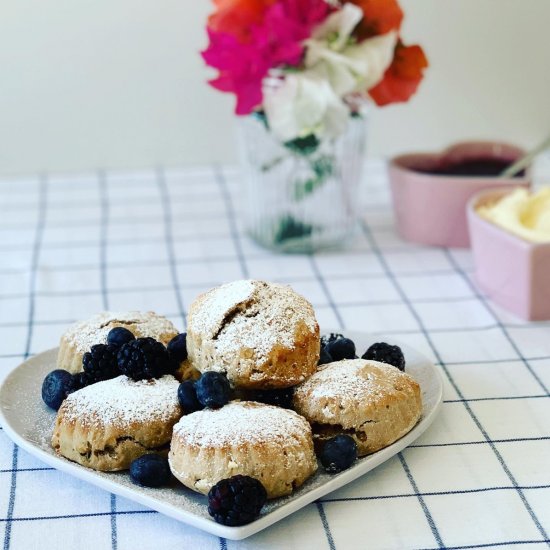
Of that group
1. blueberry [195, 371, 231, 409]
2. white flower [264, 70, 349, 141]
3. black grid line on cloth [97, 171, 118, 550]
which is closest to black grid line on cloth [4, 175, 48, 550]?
black grid line on cloth [97, 171, 118, 550]

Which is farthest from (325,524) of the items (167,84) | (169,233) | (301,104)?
(167,84)

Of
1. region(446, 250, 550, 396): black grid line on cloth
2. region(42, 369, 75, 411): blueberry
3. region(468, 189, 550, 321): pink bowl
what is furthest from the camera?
region(468, 189, 550, 321): pink bowl

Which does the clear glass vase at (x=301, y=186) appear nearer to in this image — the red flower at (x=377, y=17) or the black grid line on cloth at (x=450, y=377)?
the black grid line on cloth at (x=450, y=377)

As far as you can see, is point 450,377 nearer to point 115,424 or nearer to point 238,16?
point 115,424

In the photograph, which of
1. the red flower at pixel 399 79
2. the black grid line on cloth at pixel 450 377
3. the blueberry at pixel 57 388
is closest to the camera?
the black grid line on cloth at pixel 450 377

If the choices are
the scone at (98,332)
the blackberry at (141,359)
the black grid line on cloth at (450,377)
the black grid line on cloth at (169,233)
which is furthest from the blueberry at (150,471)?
the black grid line on cloth at (169,233)

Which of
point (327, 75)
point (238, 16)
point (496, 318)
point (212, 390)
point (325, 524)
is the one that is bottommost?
point (496, 318)

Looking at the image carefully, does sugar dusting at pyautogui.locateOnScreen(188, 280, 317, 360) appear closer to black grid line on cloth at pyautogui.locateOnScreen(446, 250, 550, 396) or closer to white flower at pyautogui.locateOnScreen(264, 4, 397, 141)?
black grid line on cloth at pyautogui.locateOnScreen(446, 250, 550, 396)
